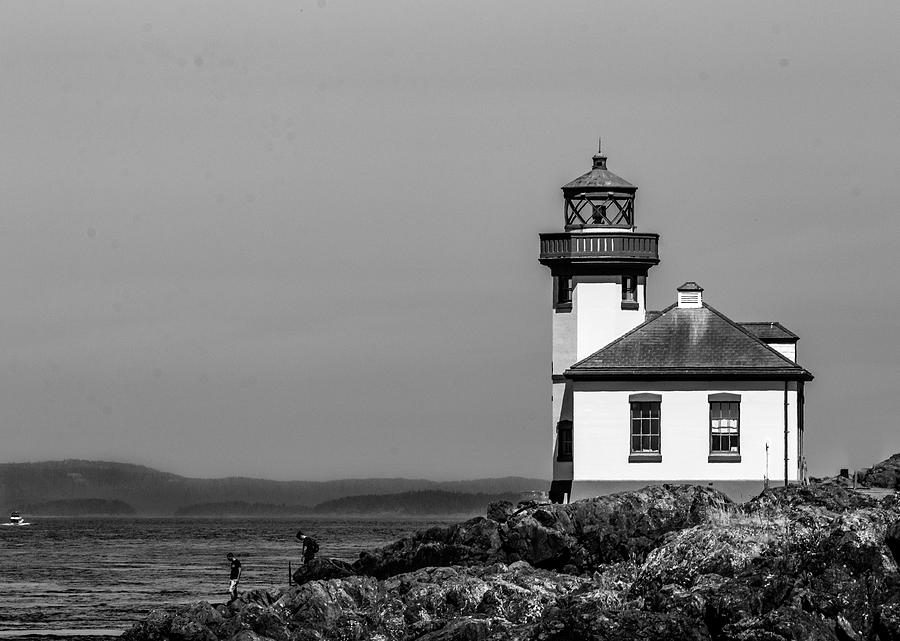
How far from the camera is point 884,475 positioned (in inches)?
2056

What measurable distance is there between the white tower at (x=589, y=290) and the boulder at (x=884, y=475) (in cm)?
820

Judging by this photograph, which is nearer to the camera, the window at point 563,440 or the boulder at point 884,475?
the boulder at point 884,475

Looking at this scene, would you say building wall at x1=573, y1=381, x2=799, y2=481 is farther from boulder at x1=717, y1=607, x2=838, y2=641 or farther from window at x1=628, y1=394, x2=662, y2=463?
boulder at x1=717, y1=607, x2=838, y2=641

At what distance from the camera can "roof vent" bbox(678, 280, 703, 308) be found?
54812 millimetres

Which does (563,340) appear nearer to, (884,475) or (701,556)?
(884,475)

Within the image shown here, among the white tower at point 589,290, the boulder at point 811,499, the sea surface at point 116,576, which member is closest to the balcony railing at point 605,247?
the white tower at point 589,290

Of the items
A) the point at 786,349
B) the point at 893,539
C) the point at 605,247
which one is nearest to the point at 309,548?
the point at 605,247

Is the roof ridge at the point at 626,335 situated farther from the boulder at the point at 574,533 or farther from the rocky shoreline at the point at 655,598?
the rocky shoreline at the point at 655,598

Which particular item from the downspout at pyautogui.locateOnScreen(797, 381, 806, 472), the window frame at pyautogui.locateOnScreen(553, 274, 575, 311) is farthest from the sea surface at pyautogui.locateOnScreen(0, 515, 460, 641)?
the downspout at pyautogui.locateOnScreen(797, 381, 806, 472)

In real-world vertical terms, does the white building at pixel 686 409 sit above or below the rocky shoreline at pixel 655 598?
above

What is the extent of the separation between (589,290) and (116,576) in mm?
19252

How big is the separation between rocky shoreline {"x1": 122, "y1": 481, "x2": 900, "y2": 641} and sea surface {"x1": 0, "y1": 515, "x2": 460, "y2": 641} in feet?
30.5

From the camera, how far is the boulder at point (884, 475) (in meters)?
51.6

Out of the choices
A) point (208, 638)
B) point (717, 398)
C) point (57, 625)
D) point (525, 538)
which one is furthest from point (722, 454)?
point (208, 638)
